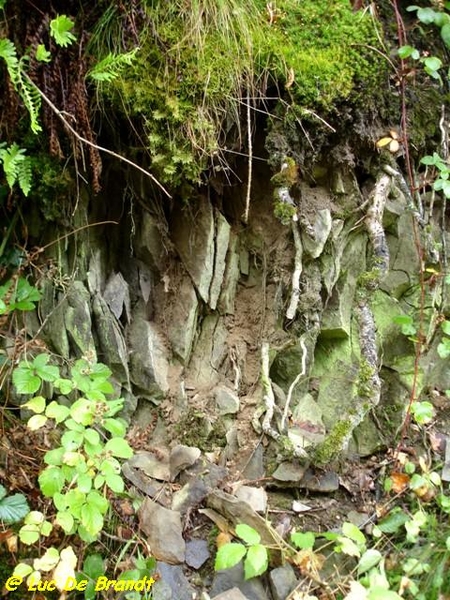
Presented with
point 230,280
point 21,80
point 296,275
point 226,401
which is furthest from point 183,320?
→ point 21,80

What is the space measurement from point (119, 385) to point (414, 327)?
171cm

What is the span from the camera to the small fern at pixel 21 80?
179 cm

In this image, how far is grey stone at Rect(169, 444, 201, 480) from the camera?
7.75 ft

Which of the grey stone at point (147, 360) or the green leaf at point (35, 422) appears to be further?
the grey stone at point (147, 360)

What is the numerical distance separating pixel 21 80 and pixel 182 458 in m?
1.80

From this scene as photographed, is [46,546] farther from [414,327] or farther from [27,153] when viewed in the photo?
[414,327]

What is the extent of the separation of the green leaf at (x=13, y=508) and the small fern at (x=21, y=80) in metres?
1.42

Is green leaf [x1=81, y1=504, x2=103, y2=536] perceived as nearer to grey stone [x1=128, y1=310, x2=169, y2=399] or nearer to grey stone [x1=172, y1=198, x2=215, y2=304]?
grey stone [x1=128, y1=310, x2=169, y2=399]

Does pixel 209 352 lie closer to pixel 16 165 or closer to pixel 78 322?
pixel 78 322

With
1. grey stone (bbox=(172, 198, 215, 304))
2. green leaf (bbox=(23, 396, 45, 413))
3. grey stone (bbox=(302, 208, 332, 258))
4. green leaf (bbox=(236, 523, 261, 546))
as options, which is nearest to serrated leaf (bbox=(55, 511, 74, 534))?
green leaf (bbox=(23, 396, 45, 413))

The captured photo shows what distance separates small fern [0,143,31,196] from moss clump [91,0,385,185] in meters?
0.46

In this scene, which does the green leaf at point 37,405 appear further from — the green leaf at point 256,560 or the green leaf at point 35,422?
the green leaf at point 256,560

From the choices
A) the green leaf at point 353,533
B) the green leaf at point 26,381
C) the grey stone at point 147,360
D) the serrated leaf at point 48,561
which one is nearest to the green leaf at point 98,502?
the serrated leaf at point 48,561

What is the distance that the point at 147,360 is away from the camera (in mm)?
2553
